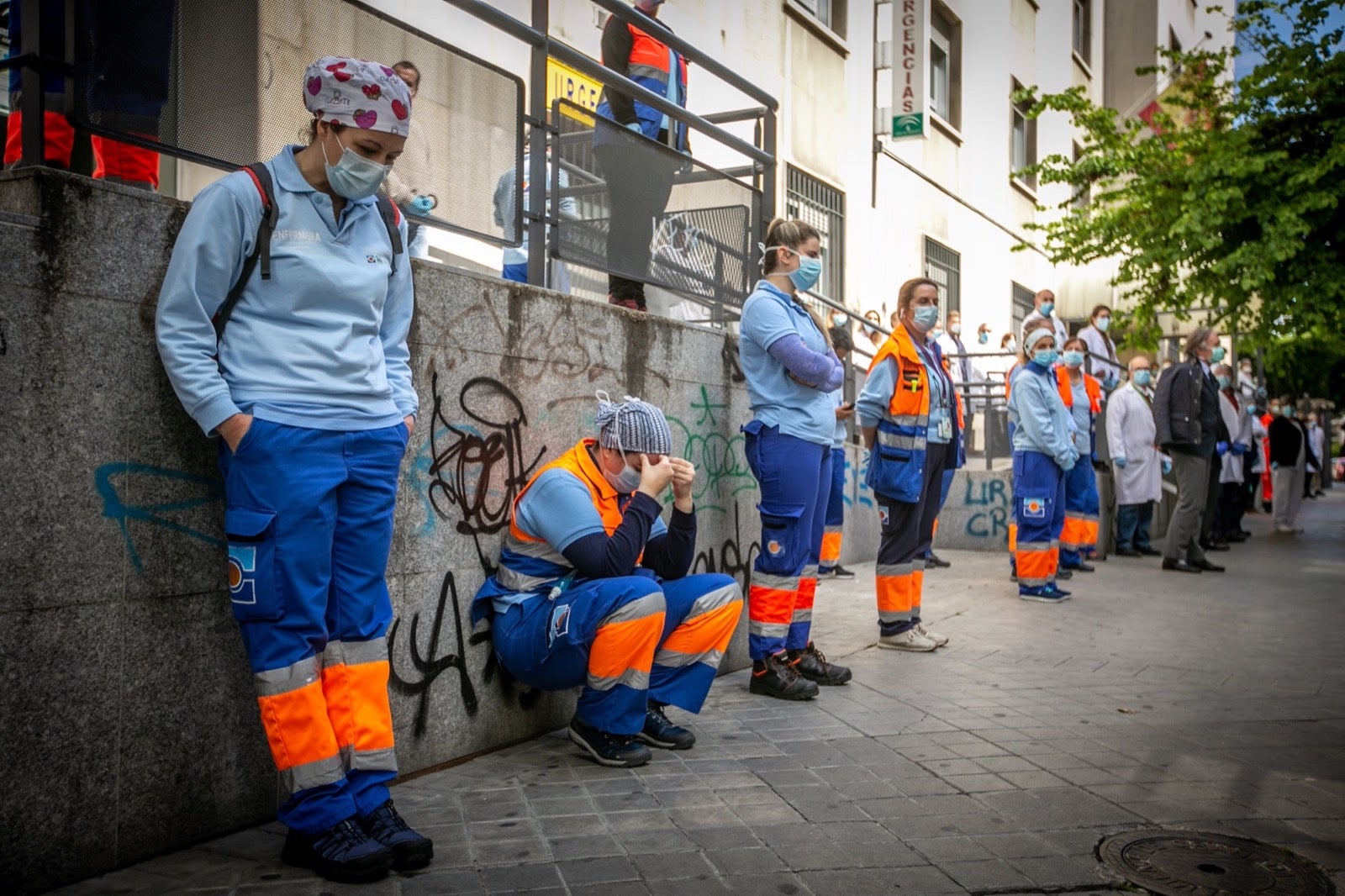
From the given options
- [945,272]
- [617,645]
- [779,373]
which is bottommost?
[617,645]

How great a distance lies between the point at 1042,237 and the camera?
23.4m

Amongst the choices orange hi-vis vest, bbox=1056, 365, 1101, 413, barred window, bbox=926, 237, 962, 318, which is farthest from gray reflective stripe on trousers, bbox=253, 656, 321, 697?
barred window, bbox=926, 237, 962, 318

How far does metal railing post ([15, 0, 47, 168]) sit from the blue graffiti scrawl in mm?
846

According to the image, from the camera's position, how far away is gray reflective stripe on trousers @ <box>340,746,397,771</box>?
3297 mm

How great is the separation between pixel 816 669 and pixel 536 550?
6.62 ft

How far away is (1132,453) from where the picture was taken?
12570mm

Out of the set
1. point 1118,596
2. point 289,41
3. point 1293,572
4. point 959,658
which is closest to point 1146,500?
point 1293,572

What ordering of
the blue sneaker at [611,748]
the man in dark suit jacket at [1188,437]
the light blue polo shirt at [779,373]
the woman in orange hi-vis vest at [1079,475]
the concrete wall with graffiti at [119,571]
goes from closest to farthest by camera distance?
the concrete wall with graffiti at [119,571], the blue sneaker at [611,748], the light blue polo shirt at [779,373], the woman in orange hi-vis vest at [1079,475], the man in dark suit jacket at [1188,437]

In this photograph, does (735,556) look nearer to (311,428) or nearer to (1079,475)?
(311,428)

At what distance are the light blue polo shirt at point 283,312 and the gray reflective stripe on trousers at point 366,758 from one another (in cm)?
90

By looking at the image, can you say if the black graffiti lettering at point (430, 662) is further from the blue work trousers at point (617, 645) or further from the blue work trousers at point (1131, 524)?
the blue work trousers at point (1131, 524)

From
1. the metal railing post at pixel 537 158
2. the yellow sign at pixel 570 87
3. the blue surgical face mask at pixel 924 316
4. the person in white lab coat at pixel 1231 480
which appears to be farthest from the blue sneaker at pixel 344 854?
the person in white lab coat at pixel 1231 480

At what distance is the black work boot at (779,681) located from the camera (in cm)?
546

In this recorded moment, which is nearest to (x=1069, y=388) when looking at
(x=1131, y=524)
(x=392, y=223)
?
(x=1131, y=524)
